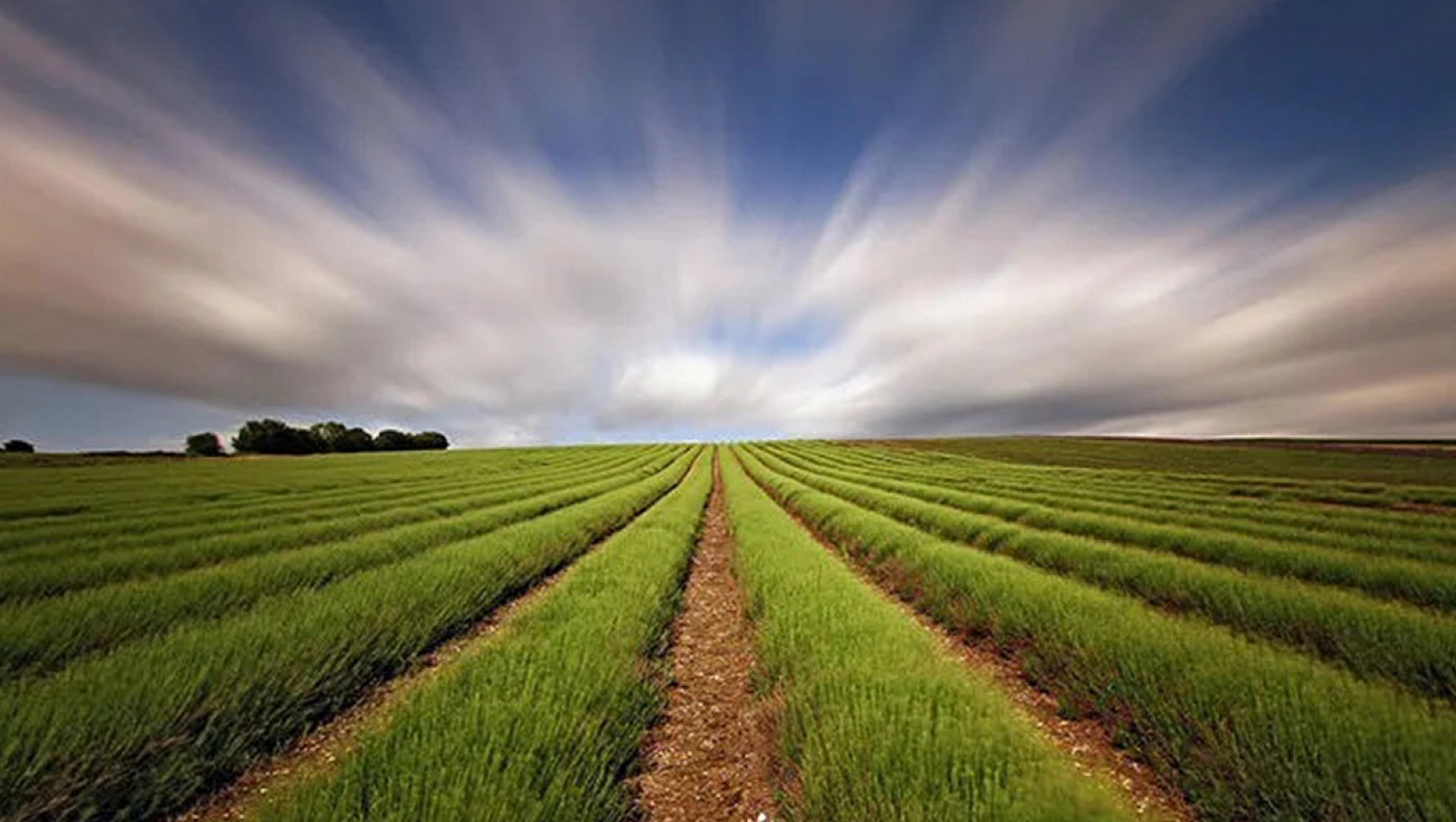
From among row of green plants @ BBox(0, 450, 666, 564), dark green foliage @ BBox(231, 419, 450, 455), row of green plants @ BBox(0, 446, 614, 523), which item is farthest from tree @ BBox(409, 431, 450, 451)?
row of green plants @ BBox(0, 450, 666, 564)

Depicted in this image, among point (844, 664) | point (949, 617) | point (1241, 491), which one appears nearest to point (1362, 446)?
point (1241, 491)

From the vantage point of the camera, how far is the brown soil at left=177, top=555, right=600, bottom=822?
13.3ft

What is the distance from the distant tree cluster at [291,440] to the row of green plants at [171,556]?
311 feet

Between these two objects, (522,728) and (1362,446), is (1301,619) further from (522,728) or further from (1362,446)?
(1362,446)

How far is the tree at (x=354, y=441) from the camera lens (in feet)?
342

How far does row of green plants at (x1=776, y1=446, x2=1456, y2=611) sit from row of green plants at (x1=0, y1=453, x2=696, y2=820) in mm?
14985

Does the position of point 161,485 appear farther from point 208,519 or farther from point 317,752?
point 317,752

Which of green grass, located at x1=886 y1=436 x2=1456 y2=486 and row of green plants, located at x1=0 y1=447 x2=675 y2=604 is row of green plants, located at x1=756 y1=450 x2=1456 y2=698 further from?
green grass, located at x1=886 y1=436 x2=1456 y2=486

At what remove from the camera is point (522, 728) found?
4.34 metres

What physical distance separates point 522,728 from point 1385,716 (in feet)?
21.1

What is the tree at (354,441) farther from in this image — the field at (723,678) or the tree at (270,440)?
the field at (723,678)

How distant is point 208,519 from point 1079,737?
74.8 feet

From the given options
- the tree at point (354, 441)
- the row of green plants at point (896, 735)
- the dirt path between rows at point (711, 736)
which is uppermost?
the tree at point (354, 441)

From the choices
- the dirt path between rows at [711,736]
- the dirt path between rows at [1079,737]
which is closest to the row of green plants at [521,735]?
the dirt path between rows at [711,736]
